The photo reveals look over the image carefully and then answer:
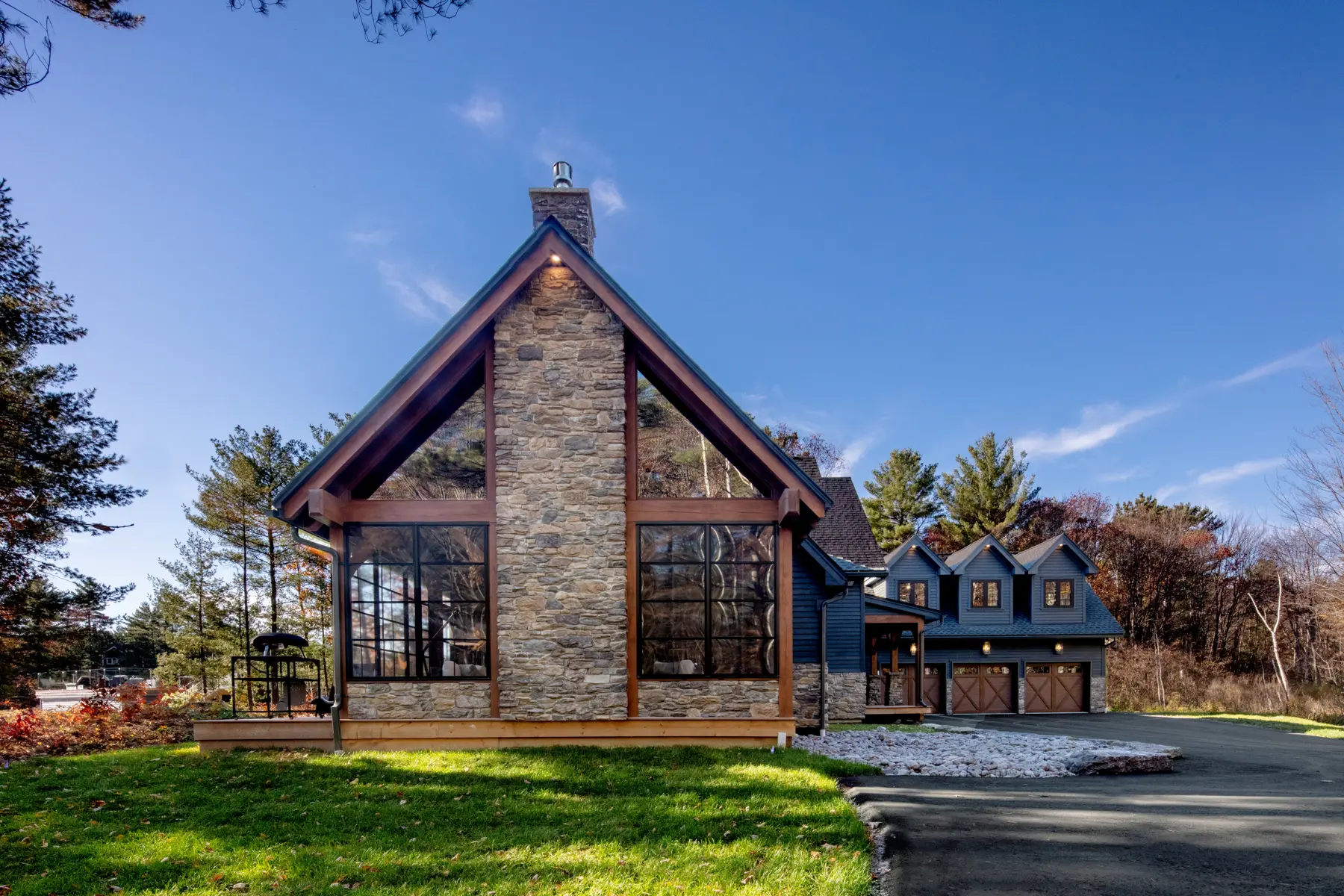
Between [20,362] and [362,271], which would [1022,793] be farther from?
[20,362]

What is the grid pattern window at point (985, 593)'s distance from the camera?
21.8 m

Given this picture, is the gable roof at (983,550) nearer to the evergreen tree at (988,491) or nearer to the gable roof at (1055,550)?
the gable roof at (1055,550)

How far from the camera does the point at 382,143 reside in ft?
33.4

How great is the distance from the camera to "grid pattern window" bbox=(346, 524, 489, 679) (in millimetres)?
8539

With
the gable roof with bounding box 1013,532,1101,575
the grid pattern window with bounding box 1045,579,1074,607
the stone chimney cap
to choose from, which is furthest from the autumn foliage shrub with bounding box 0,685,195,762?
the grid pattern window with bounding box 1045,579,1074,607

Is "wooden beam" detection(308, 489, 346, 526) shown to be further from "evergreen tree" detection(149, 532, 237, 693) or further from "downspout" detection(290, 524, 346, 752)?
"evergreen tree" detection(149, 532, 237, 693)

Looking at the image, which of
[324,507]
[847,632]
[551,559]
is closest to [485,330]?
[324,507]

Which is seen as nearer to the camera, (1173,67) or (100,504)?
(1173,67)

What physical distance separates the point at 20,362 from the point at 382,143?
1294 cm

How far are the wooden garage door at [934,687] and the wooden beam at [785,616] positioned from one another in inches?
585

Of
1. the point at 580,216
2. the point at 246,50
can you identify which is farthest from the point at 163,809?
the point at 580,216

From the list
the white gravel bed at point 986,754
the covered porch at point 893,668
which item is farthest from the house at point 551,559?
the covered porch at point 893,668

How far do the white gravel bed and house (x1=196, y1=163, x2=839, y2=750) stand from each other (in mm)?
1561

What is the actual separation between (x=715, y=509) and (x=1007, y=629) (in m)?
17.4
